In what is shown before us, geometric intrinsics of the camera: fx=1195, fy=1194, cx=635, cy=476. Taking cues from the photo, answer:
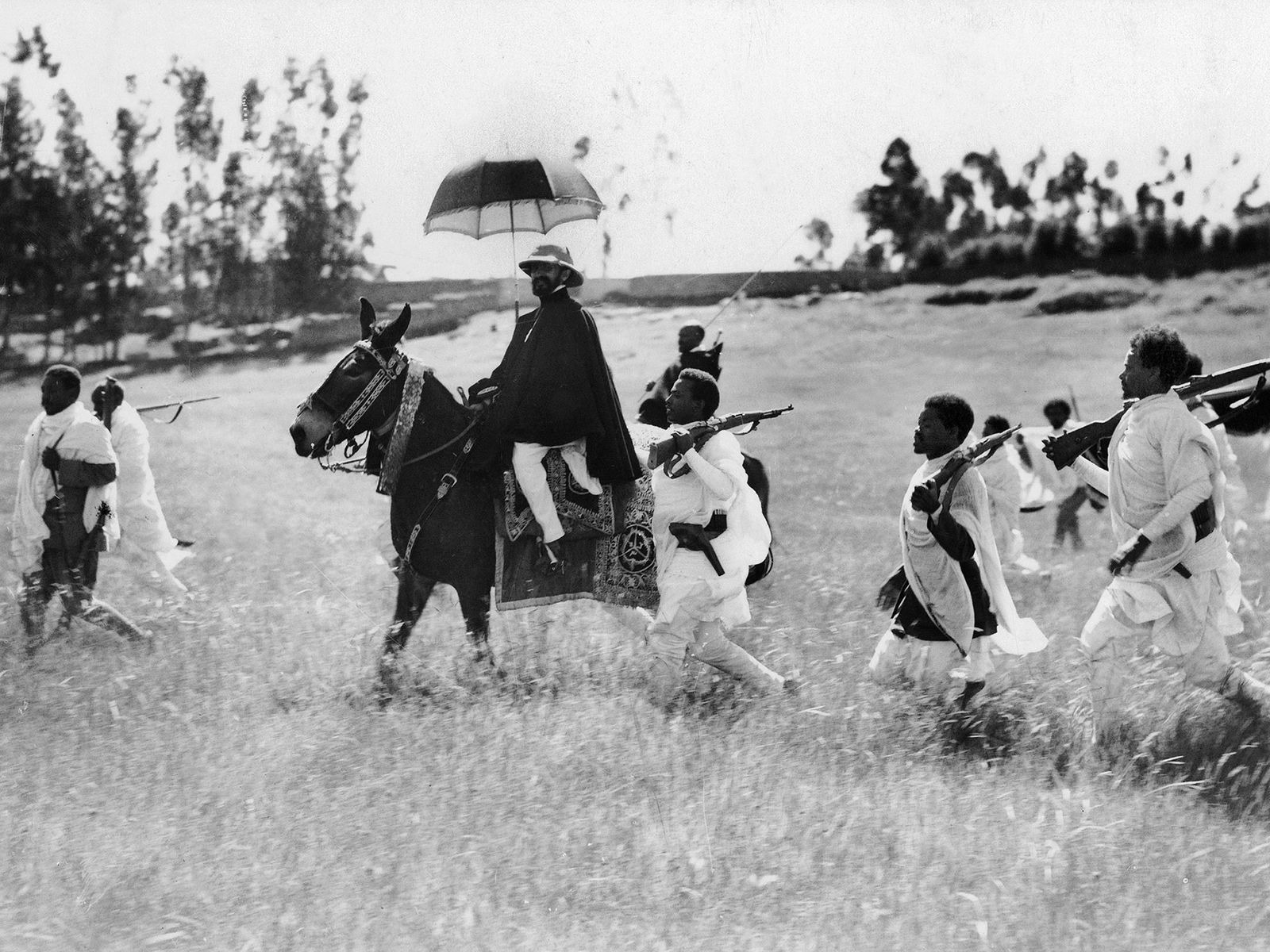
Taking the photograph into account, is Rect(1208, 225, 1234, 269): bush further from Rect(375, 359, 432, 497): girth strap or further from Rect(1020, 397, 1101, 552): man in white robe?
Rect(375, 359, 432, 497): girth strap

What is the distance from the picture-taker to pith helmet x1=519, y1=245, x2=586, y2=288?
6297 millimetres

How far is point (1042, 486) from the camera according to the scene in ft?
35.4

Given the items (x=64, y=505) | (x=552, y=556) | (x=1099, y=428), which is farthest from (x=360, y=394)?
(x=1099, y=428)

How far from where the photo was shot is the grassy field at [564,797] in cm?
404

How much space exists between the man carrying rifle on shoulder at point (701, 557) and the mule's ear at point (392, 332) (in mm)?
1450

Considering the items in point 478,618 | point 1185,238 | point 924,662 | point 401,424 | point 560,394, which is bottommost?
point 924,662

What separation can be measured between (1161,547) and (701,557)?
2.26 m

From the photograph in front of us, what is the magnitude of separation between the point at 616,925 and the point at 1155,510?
3245mm

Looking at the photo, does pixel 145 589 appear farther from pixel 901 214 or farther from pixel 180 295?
pixel 901 214

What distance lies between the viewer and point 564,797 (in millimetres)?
4938

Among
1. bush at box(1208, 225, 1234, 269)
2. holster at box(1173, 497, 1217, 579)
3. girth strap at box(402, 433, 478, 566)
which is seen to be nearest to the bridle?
girth strap at box(402, 433, 478, 566)

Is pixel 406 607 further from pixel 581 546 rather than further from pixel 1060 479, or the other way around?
pixel 1060 479

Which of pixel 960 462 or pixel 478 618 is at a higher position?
pixel 960 462

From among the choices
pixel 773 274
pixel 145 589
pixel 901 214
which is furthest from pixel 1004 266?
pixel 145 589
